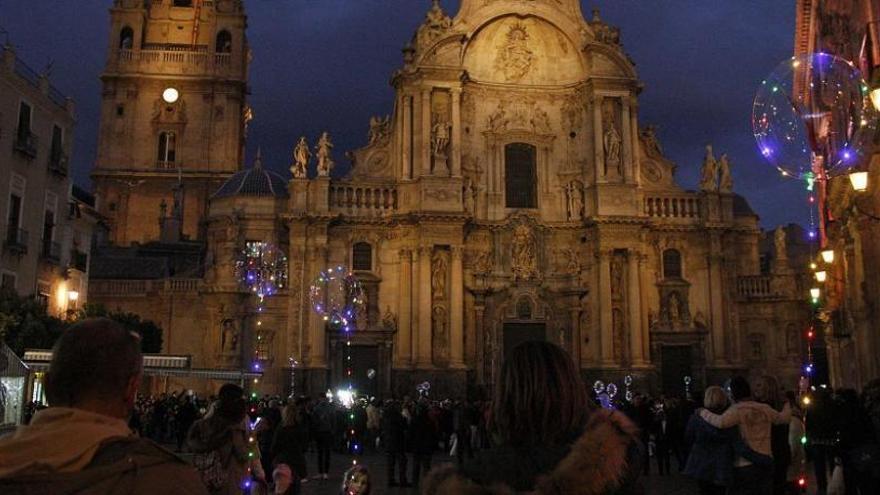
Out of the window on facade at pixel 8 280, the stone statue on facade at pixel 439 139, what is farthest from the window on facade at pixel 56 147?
the stone statue on facade at pixel 439 139

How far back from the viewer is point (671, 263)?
119ft

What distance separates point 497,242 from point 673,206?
27.2 ft

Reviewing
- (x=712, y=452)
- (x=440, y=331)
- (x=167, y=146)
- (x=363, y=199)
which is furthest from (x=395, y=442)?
(x=167, y=146)

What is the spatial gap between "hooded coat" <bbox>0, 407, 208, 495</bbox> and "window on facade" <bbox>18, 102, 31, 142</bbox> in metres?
26.9

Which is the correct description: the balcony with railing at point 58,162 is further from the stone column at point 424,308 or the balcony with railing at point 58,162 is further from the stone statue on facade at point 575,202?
the stone statue on facade at point 575,202

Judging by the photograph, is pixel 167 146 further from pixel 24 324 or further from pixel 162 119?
pixel 24 324

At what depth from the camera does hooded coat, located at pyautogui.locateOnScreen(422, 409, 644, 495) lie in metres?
2.87

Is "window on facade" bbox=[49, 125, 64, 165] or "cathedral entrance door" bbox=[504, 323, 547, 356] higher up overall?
"window on facade" bbox=[49, 125, 64, 165]

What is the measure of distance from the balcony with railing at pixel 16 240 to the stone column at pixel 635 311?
2290 centimetres

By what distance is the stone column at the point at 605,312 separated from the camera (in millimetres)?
33781

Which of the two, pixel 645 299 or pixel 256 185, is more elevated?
pixel 256 185

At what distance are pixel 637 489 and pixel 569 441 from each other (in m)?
0.31

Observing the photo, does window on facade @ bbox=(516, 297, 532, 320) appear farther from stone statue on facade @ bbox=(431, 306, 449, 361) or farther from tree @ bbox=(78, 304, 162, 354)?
tree @ bbox=(78, 304, 162, 354)

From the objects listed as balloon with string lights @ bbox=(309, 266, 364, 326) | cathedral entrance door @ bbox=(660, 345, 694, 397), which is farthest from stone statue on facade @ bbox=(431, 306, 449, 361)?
cathedral entrance door @ bbox=(660, 345, 694, 397)
